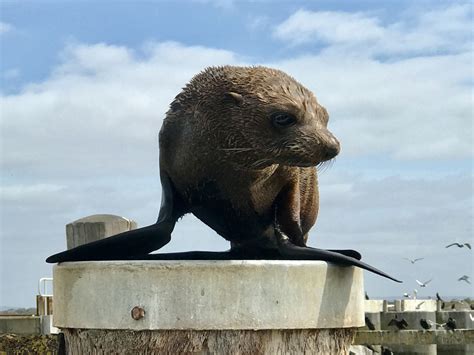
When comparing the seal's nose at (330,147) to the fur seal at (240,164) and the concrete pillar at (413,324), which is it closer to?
the fur seal at (240,164)

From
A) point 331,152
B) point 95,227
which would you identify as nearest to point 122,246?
point 331,152

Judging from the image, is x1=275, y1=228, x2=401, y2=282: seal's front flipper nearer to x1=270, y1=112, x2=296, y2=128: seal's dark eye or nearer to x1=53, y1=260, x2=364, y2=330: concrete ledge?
x1=53, y1=260, x2=364, y2=330: concrete ledge

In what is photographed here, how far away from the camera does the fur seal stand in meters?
5.14

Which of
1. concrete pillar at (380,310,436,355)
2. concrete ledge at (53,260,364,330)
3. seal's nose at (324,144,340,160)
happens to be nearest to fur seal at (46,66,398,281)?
seal's nose at (324,144,340,160)

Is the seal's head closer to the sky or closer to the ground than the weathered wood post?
closer to the sky

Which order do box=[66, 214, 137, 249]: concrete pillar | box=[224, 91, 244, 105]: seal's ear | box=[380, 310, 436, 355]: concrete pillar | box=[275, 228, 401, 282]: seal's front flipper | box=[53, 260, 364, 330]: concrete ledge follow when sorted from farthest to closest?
box=[380, 310, 436, 355]: concrete pillar → box=[66, 214, 137, 249]: concrete pillar → box=[224, 91, 244, 105]: seal's ear → box=[275, 228, 401, 282]: seal's front flipper → box=[53, 260, 364, 330]: concrete ledge

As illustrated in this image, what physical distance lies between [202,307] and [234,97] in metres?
1.32

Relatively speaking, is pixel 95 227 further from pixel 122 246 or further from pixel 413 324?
pixel 413 324

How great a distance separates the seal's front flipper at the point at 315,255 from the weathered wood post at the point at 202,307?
145 mm

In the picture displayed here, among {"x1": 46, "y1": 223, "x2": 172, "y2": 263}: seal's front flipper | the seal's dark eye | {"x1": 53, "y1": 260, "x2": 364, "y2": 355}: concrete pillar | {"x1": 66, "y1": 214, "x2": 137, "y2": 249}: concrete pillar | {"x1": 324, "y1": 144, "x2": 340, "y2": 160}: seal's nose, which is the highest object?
the seal's dark eye

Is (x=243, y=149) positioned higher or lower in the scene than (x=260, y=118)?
lower

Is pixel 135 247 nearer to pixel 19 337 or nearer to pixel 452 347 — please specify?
pixel 19 337

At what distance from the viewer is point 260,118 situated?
521cm

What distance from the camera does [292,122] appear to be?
17.0ft
